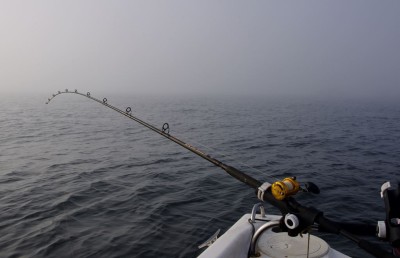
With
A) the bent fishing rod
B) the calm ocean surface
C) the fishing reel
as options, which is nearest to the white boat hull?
the bent fishing rod

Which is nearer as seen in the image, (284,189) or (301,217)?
(301,217)

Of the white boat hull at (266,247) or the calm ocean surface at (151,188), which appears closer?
the white boat hull at (266,247)

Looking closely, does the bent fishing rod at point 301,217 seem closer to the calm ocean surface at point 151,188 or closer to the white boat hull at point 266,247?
the white boat hull at point 266,247

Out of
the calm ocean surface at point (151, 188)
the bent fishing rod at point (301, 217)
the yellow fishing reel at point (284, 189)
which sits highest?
the yellow fishing reel at point (284, 189)

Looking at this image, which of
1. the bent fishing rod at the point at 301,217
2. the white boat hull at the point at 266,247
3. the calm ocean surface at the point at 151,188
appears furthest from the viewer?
the calm ocean surface at the point at 151,188

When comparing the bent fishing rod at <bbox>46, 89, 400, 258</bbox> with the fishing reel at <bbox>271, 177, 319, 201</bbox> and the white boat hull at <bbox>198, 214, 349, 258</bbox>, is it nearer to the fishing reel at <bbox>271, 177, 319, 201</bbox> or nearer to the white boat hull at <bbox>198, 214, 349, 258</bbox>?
the fishing reel at <bbox>271, 177, 319, 201</bbox>

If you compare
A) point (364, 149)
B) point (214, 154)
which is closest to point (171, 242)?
point (214, 154)

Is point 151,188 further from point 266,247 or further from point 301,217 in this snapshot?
point 301,217

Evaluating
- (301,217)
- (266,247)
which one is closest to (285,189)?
(301,217)

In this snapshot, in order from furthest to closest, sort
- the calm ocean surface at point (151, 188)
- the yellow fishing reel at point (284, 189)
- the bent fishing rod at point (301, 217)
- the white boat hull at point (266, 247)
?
the calm ocean surface at point (151, 188) → the white boat hull at point (266, 247) → the yellow fishing reel at point (284, 189) → the bent fishing rod at point (301, 217)

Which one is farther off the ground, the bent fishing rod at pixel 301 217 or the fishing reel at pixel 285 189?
the fishing reel at pixel 285 189

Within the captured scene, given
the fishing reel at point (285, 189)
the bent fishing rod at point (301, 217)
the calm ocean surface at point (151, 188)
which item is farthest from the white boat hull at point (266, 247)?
the calm ocean surface at point (151, 188)

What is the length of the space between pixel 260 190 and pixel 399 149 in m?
19.7

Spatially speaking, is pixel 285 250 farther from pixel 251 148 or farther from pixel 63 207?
pixel 251 148
